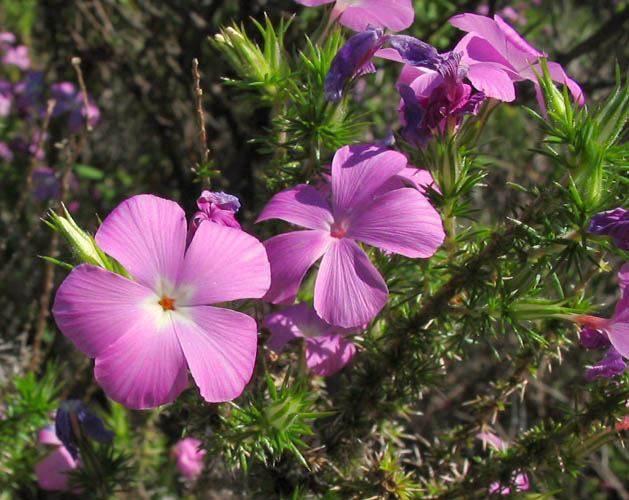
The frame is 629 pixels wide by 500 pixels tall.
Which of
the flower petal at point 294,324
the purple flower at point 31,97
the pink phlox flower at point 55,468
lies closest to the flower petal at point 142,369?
the flower petal at point 294,324

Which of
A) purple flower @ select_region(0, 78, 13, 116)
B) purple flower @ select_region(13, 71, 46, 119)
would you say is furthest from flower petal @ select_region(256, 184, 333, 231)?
purple flower @ select_region(0, 78, 13, 116)

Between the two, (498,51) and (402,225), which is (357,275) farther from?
(498,51)

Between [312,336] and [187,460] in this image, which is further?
[187,460]

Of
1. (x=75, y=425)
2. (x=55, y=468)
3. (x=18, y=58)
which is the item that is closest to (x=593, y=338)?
(x=75, y=425)

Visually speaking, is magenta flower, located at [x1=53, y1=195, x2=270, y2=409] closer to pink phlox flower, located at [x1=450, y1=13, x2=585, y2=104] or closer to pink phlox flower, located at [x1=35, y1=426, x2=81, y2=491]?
pink phlox flower, located at [x1=450, y1=13, x2=585, y2=104]

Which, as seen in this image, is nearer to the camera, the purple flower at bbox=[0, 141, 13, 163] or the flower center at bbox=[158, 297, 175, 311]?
the flower center at bbox=[158, 297, 175, 311]

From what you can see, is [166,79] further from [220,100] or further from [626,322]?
[626,322]
